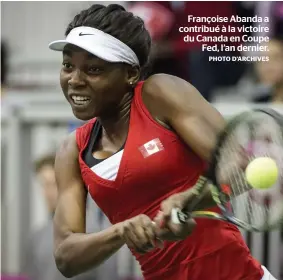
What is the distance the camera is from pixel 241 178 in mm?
3150

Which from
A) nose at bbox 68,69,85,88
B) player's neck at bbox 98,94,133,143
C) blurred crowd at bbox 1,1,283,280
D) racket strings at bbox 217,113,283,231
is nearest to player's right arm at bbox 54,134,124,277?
player's neck at bbox 98,94,133,143

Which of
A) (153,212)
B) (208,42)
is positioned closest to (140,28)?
(153,212)

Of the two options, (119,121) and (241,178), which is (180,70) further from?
(241,178)

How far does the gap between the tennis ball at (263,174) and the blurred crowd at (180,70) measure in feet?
7.02

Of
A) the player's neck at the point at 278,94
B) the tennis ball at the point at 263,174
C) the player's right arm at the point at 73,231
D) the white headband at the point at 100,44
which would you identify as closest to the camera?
the tennis ball at the point at 263,174

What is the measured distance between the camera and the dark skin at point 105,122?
3.33 m

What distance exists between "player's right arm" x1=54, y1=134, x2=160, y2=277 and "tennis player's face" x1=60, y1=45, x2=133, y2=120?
0.25 metres

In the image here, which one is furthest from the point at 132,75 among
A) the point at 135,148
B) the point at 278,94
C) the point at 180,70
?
the point at 180,70

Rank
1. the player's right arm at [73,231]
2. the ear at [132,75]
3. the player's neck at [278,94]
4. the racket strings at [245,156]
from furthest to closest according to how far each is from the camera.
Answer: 1. the player's neck at [278,94]
2. the ear at [132,75]
3. the player's right arm at [73,231]
4. the racket strings at [245,156]

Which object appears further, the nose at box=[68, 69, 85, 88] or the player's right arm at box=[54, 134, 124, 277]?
the nose at box=[68, 69, 85, 88]

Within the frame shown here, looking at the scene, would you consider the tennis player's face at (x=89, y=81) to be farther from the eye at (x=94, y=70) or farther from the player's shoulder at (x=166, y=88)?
the player's shoulder at (x=166, y=88)

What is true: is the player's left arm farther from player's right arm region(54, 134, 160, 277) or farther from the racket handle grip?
player's right arm region(54, 134, 160, 277)

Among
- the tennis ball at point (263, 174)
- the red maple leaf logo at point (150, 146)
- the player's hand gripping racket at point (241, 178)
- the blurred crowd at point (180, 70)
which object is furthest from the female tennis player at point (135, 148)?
the blurred crowd at point (180, 70)

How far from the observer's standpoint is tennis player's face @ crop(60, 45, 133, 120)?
3.43m
